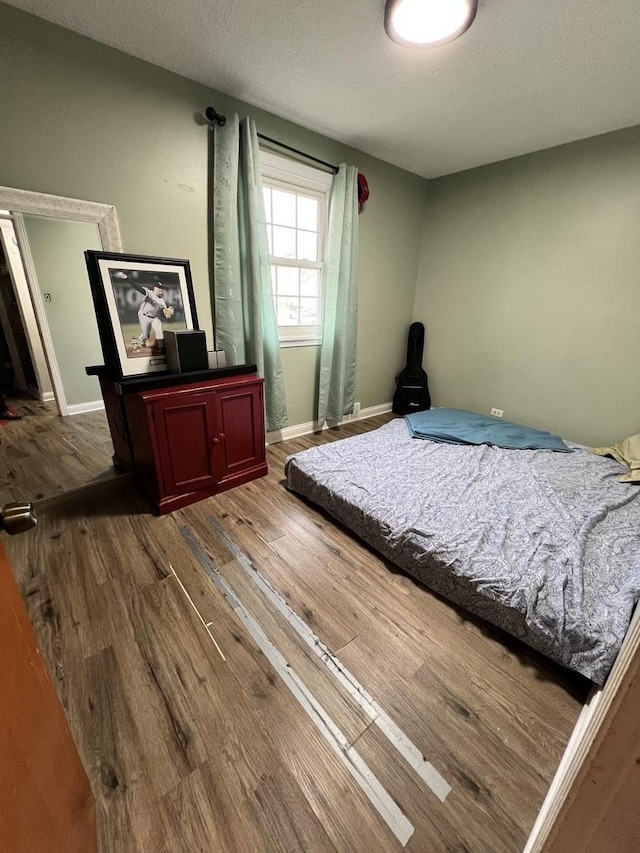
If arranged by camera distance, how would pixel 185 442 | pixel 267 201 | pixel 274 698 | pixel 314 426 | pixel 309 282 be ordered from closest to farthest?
1. pixel 274 698
2. pixel 185 442
3. pixel 267 201
4. pixel 309 282
5. pixel 314 426

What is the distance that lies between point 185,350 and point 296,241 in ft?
4.95

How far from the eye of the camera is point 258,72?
1.85 metres

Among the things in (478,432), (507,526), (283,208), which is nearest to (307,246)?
(283,208)

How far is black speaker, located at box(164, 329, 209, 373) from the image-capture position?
75.3 inches

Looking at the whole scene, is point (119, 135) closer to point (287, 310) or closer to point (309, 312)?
point (287, 310)

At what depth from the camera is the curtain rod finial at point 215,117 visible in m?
1.98

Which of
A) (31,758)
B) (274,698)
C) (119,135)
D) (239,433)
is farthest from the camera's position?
(239,433)

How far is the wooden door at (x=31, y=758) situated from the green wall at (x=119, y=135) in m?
2.03

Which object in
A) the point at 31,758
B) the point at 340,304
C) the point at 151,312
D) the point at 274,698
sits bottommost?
the point at 274,698

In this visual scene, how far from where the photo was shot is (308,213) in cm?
277

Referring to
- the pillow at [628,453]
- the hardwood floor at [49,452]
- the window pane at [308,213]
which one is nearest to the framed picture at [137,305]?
the hardwood floor at [49,452]

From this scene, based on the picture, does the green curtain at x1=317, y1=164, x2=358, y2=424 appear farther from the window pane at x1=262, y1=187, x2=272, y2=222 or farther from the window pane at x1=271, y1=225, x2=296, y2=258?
the window pane at x1=262, y1=187, x2=272, y2=222

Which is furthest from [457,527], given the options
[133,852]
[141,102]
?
[141,102]

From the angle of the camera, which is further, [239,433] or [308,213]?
[308,213]
